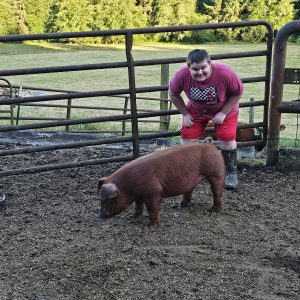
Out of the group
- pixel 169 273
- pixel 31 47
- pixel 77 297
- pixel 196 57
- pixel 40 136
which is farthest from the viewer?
pixel 31 47

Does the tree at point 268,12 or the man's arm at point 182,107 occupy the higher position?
the tree at point 268,12

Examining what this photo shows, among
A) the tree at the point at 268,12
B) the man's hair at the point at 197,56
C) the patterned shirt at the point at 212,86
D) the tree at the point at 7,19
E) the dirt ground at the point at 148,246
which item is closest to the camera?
the dirt ground at the point at 148,246

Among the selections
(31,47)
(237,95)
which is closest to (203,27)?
(237,95)

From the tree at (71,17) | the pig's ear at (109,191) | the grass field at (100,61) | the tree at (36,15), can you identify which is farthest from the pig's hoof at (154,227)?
the tree at (36,15)

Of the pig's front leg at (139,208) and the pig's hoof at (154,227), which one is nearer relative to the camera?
the pig's hoof at (154,227)

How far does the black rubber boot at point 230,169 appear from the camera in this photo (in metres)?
5.06

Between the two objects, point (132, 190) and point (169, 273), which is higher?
point (132, 190)

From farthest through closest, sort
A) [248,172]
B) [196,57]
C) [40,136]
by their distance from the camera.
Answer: [40,136] < [248,172] < [196,57]

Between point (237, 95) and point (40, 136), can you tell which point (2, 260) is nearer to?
point (237, 95)

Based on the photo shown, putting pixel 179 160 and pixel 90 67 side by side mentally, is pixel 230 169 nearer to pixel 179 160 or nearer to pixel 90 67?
pixel 179 160

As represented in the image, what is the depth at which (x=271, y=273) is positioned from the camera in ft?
11.3

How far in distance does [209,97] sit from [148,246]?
143cm

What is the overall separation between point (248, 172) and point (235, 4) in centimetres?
3445

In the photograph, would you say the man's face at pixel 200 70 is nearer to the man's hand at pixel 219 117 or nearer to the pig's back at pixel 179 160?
the man's hand at pixel 219 117
